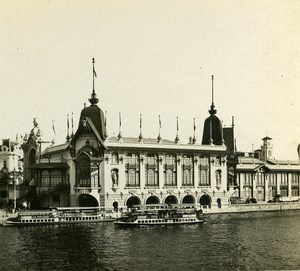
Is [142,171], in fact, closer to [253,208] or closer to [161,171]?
[161,171]

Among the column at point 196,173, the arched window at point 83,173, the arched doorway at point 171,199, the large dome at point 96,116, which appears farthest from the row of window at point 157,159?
the arched doorway at point 171,199

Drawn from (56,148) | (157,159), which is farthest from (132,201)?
(56,148)

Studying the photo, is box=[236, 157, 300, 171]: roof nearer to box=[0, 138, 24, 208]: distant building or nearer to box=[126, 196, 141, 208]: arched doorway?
box=[126, 196, 141, 208]: arched doorway

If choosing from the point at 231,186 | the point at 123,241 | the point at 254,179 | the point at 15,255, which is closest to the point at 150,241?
the point at 123,241

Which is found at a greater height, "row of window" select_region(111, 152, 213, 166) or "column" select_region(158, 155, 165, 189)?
"row of window" select_region(111, 152, 213, 166)

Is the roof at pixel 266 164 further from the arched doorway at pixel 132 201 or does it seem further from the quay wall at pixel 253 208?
the arched doorway at pixel 132 201

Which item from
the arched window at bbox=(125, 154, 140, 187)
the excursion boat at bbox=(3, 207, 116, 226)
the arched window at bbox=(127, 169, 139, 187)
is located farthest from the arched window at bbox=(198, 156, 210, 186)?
the excursion boat at bbox=(3, 207, 116, 226)
